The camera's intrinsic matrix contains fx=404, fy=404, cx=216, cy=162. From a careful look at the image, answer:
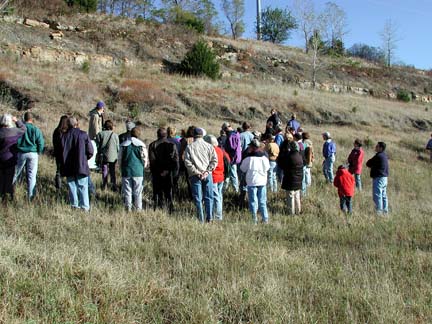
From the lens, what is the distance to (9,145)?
715 cm

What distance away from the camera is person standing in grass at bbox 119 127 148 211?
7.24 metres

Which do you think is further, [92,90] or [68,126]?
[92,90]

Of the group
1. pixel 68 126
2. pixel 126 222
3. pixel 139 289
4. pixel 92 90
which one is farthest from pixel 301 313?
pixel 92 90

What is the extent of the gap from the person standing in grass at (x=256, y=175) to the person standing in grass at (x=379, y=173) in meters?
2.98

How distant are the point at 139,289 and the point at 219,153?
3.89 metres

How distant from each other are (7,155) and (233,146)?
15.4ft

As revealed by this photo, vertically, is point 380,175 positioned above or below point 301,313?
above

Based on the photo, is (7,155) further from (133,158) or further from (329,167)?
(329,167)

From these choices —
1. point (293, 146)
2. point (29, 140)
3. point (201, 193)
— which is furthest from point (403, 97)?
point (29, 140)

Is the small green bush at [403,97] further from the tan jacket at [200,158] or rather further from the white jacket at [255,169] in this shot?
the tan jacket at [200,158]

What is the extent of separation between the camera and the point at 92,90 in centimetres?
1889

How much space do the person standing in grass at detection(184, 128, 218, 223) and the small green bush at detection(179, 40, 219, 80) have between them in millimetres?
21469

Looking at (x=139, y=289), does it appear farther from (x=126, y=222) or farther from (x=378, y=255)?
(x=378, y=255)

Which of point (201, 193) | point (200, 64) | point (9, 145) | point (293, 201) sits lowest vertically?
point (293, 201)
